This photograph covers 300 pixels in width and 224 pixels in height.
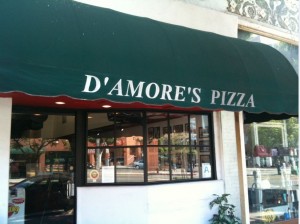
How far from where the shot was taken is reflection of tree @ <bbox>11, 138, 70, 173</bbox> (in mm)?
5816

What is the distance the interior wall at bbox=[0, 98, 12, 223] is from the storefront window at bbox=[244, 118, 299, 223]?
504 centimetres

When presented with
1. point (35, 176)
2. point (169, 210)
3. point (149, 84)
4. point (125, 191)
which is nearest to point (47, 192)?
point (35, 176)

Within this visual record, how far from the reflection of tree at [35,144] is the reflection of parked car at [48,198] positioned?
27 centimetres

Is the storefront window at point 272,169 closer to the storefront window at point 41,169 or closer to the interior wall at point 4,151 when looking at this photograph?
the storefront window at point 41,169

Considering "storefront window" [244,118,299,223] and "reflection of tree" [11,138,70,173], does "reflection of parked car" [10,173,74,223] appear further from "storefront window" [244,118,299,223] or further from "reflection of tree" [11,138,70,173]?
"storefront window" [244,118,299,223]

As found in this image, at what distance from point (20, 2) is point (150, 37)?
192cm

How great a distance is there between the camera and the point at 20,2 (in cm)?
455

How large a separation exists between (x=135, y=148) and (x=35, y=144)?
1684 millimetres

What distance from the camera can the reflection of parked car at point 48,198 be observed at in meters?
5.84

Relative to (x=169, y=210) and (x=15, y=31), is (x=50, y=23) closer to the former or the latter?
(x=15, y=31)

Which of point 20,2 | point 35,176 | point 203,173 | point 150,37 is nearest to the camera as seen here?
point 20,2

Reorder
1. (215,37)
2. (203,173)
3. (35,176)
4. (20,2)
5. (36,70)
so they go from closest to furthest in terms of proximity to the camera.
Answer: (36,70) < (20,2) < (35,176) < (215,37) < (203,173)

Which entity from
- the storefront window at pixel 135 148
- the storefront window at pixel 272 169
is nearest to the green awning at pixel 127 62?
the storefront window at pixel 135 148

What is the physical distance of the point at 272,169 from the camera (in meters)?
8.56
